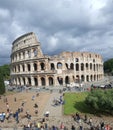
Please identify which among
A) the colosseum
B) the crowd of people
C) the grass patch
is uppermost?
the colosseum

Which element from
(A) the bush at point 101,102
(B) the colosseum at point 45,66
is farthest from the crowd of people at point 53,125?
(B) the colosseum at point 45,66

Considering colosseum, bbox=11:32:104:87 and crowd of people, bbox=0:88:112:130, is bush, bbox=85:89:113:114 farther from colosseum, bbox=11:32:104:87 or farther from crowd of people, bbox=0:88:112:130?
colosseum, bbox=11:32:104:87

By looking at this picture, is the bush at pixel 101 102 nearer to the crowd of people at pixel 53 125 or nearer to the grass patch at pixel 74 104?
the grass patch at pixel 74 104

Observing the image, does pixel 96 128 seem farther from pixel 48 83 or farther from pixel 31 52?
pixel 31 52

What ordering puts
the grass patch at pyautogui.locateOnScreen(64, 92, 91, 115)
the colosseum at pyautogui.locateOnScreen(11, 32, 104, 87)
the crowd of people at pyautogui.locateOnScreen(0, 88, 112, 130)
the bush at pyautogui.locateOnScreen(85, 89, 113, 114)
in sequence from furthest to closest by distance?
1. the colosseum at pyautogui.locateOnScreen(11, 32, 104, 87)
2. the grass patch at pyautogui.locateOnScreen(64, 92, 91, 115)
3. the bush at pyautogui.locateOnScreen(85, 89, 113, 114)
4. the crowd of people at pyautogui.locateOnScreen(0, 88, 112, 130)

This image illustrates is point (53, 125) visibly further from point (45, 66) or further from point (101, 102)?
point (45, 66)

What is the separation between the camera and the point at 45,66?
7031 cm

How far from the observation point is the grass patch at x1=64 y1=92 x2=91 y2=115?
127ft

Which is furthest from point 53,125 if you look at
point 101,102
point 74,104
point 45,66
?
point 45,66

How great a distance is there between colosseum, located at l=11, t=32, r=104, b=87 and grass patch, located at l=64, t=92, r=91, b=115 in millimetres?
21658

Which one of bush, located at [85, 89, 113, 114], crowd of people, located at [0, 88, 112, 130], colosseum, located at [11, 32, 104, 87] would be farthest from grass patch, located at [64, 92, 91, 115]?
colosseum, located at [11, 32, 104, 87]

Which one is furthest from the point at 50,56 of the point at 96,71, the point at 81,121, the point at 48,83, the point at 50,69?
the point at 81,121

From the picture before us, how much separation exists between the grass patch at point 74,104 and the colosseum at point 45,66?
21.7 m

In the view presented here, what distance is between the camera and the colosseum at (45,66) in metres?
70.5
